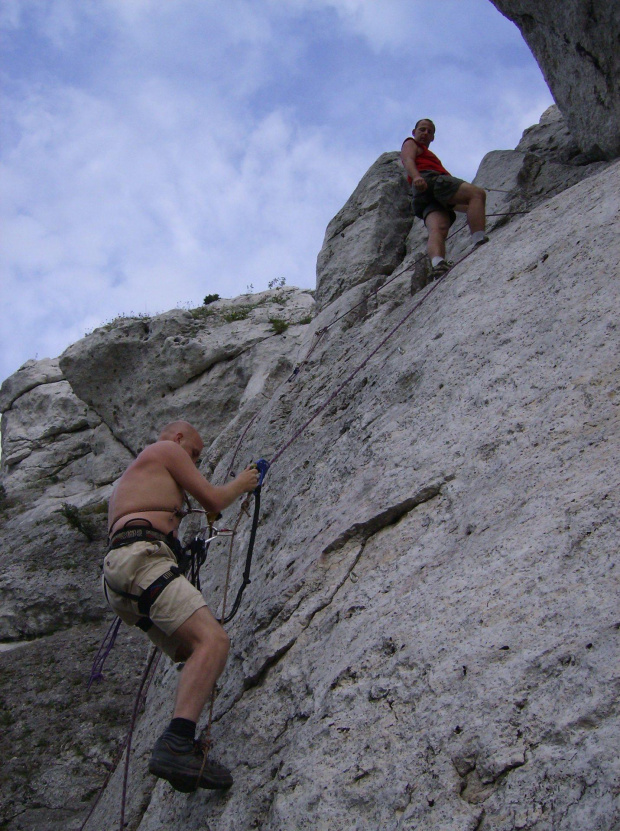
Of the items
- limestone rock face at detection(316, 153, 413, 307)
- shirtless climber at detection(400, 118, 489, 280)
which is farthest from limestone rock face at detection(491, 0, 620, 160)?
limestone rock face at detection(316, 153, 413, 307)

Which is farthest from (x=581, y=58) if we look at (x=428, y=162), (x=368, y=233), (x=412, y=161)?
(x=368, y=233)

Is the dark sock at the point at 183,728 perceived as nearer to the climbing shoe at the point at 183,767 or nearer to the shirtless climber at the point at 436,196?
the climbing shoe at the point at 183,767

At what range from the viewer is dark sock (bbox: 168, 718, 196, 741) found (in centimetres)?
389

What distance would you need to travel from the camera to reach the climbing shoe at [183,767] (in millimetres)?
3785

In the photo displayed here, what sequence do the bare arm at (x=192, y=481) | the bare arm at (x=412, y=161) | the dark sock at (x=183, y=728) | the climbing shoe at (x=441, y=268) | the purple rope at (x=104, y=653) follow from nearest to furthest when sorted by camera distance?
1. the dark sock at (x=183, y=728)
2. the bare arm at (x=192, y=481)
3. the purple rope at (x=104, y=653)
4. the climbing shoe at (x=441, y=268)
5. the bare arm at (x=412, y=161)

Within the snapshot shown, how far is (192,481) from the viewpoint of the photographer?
15.5 feet

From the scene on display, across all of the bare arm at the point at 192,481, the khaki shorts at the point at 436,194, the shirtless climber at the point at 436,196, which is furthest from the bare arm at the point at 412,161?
the bare arm at the point at 192,481

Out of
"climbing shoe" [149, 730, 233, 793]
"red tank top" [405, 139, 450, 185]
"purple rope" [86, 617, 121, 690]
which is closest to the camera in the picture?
"climbing shoe" [149, 730, 233, 793]

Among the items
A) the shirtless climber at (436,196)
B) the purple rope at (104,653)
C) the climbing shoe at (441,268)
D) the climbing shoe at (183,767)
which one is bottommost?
the climbing shoe at (183,767)

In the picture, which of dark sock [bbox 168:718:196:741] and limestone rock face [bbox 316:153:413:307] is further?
limestone rock face [bbox 316:153:413:307]

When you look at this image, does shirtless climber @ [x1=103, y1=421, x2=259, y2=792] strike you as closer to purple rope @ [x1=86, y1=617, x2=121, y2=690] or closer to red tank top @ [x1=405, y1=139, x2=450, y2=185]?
purple rope @ [x1=86, y1=617, x2=121, y2=690]

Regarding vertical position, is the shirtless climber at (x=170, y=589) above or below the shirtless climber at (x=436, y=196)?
below

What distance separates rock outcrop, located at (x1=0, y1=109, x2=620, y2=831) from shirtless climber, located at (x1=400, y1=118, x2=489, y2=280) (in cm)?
31

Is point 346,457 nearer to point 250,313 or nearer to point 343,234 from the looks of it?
point 343,234
